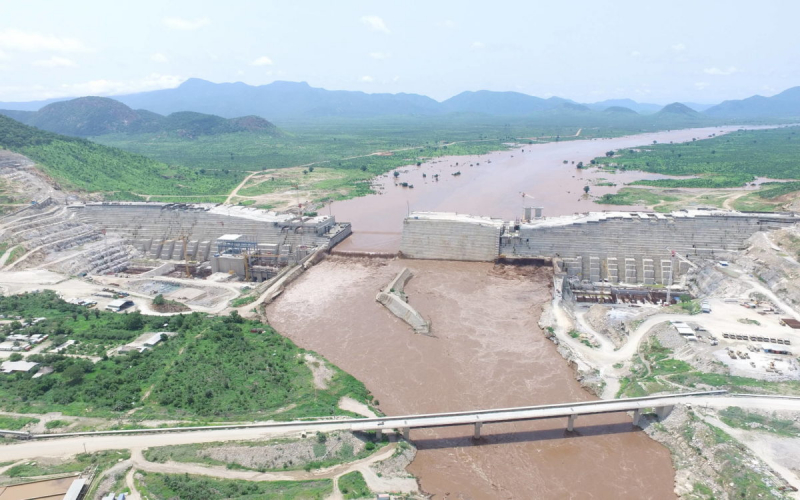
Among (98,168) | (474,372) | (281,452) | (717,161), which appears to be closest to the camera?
(281,452)

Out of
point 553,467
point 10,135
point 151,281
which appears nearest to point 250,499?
point 553,467

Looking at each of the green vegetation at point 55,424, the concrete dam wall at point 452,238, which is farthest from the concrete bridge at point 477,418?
the concrete dam wall at point 452,238

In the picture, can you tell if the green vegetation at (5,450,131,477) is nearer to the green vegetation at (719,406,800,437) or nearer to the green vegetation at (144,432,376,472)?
the green vegetation at (144,432,376,472)

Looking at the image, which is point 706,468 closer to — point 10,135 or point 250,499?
point 250,499

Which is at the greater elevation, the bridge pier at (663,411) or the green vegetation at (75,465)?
the green vegetation at (75,465)

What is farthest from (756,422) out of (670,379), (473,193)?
(473,193)

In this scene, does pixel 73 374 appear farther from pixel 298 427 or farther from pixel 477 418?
pixel 477 418

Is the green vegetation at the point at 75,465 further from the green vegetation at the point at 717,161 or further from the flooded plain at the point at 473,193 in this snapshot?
the green vegetation at the point at 717,161

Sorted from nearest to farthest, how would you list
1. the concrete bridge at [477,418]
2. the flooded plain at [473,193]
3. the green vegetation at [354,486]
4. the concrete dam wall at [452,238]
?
the green vegetation at [354,486] < the concrete bridge at [477,418] < the concrete dam wall at [452,238] < the flooded plain at [473,193]
